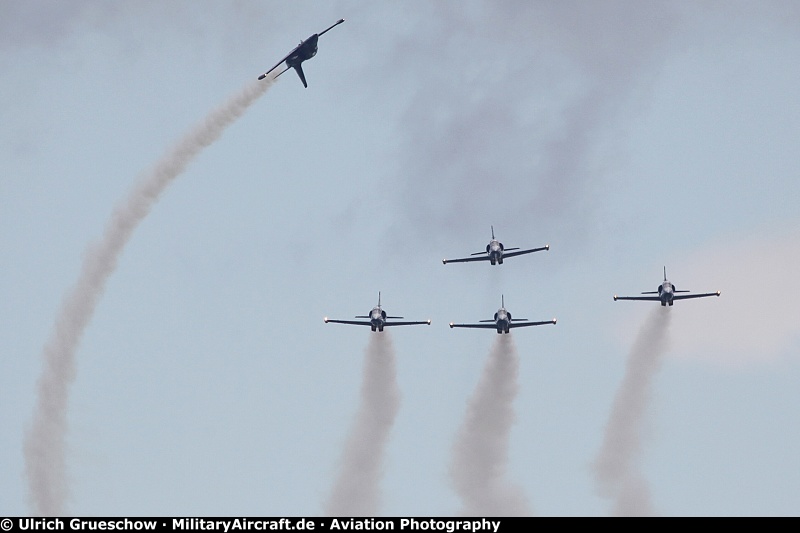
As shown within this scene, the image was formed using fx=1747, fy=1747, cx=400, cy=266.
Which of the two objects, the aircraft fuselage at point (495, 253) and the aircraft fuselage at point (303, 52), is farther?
the aircraft fuselage at point (495, 253)

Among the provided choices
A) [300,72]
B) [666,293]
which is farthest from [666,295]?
[300,72]

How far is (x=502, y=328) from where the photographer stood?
497 feet

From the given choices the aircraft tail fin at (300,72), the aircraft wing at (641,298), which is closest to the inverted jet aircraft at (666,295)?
the aircraft wing at (641,298)

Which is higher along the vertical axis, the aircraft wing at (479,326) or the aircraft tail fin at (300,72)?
the aircraft tail fin at (300,72)

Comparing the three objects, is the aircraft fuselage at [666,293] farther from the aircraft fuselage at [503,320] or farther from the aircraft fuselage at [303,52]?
the aircraft fuselage at [303,52]

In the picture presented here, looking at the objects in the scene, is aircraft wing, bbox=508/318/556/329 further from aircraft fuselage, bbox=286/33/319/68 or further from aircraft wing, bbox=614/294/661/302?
aircraft fuselage, bbox=286/33/319/68
